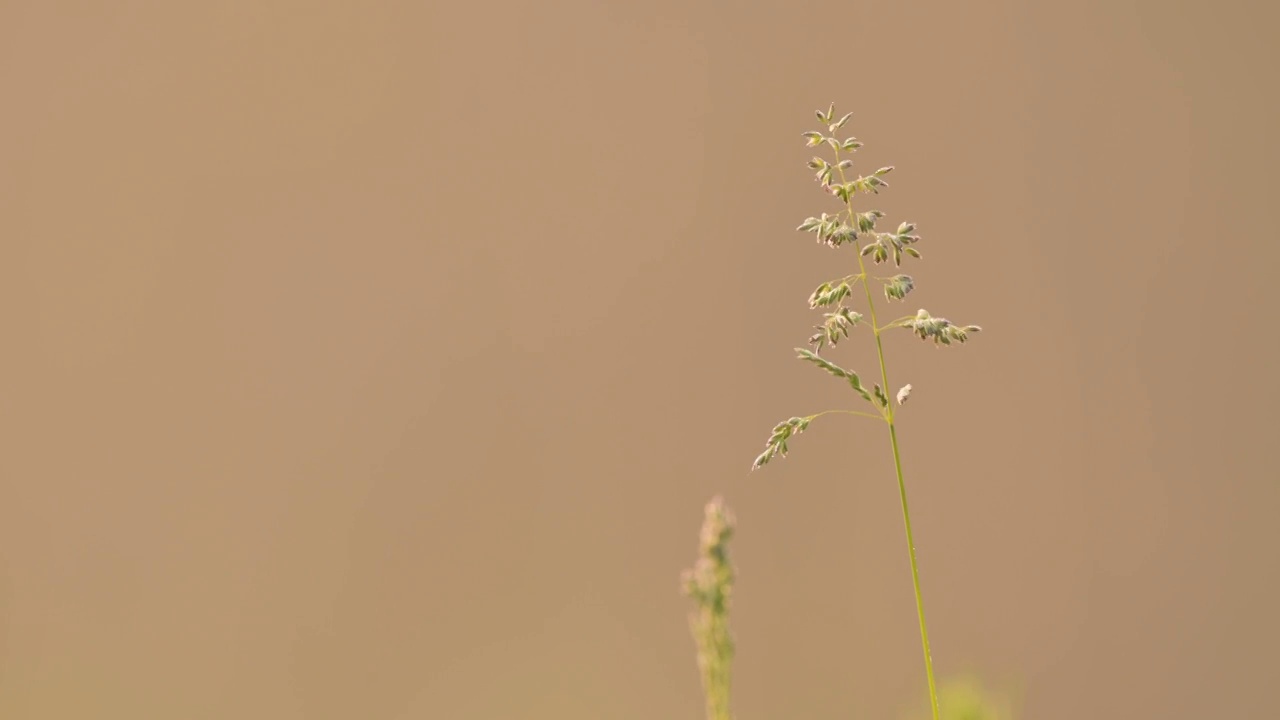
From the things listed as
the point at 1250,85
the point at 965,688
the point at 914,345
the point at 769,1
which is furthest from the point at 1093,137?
the point at 965,688

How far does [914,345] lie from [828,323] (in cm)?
552

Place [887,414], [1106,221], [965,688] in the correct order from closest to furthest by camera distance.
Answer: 1. [887,414]
2. [965,688]
3. [1106,221]

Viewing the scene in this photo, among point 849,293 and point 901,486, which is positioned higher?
point 849,293

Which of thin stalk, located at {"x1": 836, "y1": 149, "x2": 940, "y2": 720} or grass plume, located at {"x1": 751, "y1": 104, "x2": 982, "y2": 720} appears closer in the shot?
thin stalk, located at {"x1": 836, "y1": 149, "x2": 940, "y2": 720}

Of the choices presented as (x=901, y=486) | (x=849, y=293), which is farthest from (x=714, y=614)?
(x=849, y=293)

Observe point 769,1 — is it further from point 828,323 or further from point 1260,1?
point 828,323

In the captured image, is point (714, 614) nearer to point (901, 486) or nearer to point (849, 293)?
point (901, 486)

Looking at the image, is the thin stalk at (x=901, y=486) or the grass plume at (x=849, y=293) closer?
the thin stalk at (x=901, y=486)

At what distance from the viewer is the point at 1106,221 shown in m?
6.14

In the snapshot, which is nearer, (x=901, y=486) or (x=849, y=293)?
(x=901, y=486)

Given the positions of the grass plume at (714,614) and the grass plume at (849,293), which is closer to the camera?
the grass plume at (714,614)

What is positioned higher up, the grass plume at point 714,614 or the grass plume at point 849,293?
the grass plume at point 849,293

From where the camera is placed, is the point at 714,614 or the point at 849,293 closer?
the point at 714,614

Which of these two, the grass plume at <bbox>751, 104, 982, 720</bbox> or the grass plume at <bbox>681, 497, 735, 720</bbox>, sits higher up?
the grass plume at <bbox>751, 104, 982, 720</bbox>
